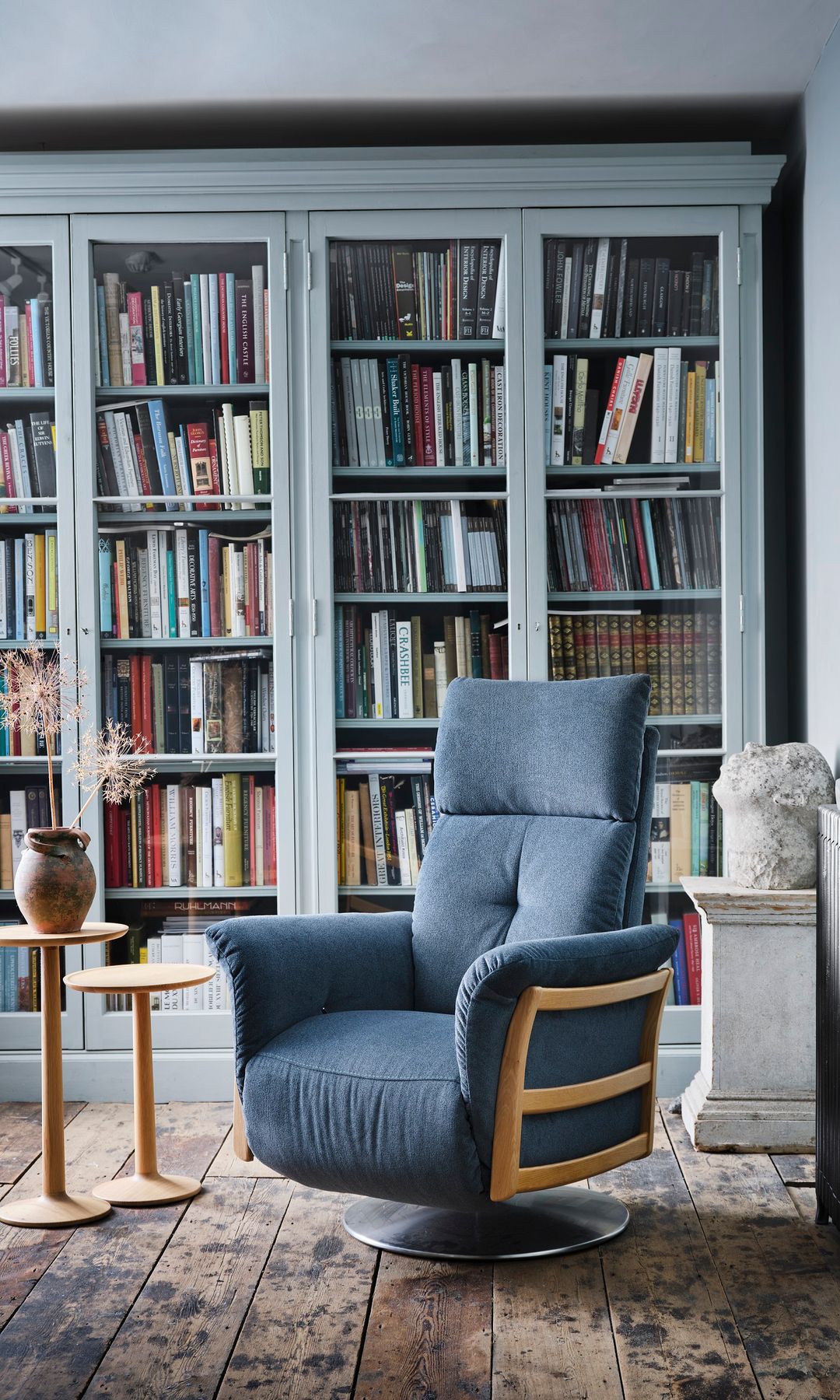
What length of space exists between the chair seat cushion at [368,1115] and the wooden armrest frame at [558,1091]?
0.21ft

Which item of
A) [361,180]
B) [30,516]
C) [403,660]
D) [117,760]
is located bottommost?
[117,760]

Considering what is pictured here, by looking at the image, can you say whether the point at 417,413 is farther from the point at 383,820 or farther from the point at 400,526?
the point at 383,820

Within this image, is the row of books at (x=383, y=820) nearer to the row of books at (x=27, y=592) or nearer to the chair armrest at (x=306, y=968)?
the chair armrest at (x=306, y=968)

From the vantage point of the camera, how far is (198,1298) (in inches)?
87.4

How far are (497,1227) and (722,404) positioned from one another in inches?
87.8

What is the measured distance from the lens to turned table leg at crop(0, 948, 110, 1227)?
2635 mm

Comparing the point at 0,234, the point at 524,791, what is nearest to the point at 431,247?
the point at 0,234

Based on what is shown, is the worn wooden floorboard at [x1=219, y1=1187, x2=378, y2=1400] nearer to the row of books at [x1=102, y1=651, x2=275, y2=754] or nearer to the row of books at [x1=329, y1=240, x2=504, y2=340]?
the row of books at [x1=102, y1=651, x2=275, y2=754]

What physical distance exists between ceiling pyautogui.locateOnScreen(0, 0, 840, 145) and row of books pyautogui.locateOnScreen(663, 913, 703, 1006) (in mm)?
2293

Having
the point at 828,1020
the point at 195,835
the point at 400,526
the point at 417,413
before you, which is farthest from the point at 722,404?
the point at 195,835

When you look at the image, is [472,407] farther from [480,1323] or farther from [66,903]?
[480,1323]

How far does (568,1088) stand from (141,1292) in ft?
2.77

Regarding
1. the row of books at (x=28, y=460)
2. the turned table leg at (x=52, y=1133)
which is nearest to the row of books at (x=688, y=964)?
the turned table leg at (x=52, y=1133)

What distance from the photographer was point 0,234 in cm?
354
